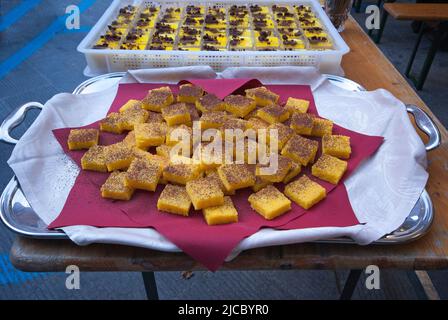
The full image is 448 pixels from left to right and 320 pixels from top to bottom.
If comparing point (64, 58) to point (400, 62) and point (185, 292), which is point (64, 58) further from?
point (400, 62)

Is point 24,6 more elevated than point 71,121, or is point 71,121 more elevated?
point 71,121

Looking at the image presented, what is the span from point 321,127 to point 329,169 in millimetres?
246

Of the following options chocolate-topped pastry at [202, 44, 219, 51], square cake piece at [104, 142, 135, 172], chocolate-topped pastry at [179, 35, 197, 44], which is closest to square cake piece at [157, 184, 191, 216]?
square cake piece at [104, 142, 135, 172]

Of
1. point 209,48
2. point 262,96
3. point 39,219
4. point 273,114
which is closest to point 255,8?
point 209,48

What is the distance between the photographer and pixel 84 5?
4.51 meters

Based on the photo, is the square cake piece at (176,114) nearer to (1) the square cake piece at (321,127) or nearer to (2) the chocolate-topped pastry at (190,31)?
(1) the square cake piece at (321,127)

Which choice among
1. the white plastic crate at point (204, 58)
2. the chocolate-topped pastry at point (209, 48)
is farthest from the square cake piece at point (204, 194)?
the chocolate-topped pastry at point (209, 48)

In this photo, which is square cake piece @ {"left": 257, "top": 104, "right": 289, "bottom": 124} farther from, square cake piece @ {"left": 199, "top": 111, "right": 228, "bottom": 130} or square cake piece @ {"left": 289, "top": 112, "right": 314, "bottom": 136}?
square cake piece @ {"left": 199, "top": 111, "right": 228, "bottom": 130}

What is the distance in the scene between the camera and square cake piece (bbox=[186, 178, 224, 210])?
0.96 m

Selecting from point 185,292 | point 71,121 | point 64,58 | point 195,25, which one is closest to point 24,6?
point 64,58

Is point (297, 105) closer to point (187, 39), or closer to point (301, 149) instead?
point (301, 149)

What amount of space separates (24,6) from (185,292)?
462cm

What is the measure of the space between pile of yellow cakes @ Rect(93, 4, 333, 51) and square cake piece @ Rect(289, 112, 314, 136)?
58 cm

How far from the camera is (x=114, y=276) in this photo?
171 cm
